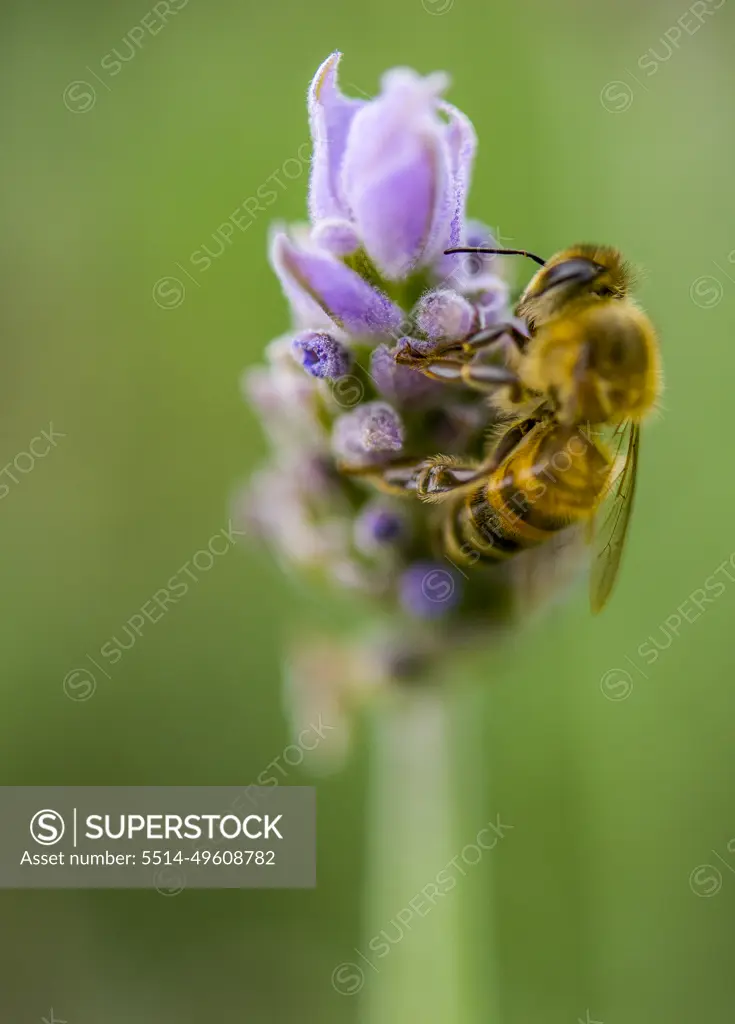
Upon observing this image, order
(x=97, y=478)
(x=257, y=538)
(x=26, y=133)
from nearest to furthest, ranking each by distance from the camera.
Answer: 1. (x=257, y=538)
2. (x=97, y=478)
3. (x=26, y=133)

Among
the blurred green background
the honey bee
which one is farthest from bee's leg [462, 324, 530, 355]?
the blurred green background

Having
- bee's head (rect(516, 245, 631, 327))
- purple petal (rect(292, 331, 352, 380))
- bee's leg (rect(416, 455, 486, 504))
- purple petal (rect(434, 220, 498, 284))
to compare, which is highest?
purple petal (rect(434, 220, 498, 284))

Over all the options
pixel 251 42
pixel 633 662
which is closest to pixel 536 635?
pixel 633 662

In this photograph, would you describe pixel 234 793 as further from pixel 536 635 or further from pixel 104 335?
pixel 104 335

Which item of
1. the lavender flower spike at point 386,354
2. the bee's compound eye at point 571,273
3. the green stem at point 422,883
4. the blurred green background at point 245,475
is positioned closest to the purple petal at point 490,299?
the lavender flower spike at point 386,354

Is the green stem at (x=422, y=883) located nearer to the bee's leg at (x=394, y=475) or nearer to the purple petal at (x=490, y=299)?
the bee's leg at (x=394, y=475)

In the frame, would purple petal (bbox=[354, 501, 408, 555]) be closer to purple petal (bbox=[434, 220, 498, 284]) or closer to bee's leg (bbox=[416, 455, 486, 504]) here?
bee's leg (bbox=[416, 455, 486, 504])

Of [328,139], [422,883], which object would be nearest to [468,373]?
[328,139]
